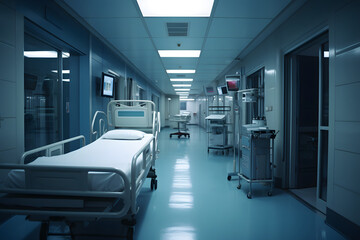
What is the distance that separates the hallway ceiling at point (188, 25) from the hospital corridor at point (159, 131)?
1.1 inches

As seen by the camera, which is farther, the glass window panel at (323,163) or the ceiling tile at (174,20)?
the ceiling tile at (174,20)

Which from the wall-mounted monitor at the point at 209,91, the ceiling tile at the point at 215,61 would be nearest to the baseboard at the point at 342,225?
the ceiling tile at the point at 215,61

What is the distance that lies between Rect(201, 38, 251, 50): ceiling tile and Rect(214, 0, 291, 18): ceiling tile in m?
1.03

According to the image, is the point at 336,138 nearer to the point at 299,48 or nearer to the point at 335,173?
the point at 335,173

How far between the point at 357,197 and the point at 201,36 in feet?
10.9

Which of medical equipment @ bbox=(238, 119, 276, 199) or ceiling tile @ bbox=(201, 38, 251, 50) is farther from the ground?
ceiling tile @ bbox=(201, 38, 251, 50)

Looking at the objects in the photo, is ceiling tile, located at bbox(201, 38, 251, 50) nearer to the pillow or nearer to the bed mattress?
the pillow

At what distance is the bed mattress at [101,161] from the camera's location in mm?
1419

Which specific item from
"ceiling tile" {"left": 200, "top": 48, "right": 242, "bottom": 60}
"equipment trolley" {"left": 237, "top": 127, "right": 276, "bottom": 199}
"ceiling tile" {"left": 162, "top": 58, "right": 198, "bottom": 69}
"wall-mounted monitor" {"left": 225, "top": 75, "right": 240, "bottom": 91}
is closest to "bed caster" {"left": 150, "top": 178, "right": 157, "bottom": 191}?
"equipment trolley" {"left": 237, "top": 127, "right": 276, "bottom": 199}

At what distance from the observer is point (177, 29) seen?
360 centimetres

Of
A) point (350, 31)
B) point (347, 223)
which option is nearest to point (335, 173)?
point (347, 223)

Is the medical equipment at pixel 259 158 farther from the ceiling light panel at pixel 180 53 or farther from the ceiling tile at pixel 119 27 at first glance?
the ceiling light panel at pixel 180 53

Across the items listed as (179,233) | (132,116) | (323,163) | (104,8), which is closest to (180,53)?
(104,8)

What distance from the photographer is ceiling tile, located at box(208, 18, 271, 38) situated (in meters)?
3.22
